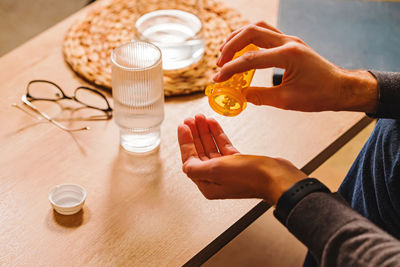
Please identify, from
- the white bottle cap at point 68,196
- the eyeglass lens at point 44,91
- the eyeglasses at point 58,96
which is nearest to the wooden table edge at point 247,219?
the white bottle cap at point 68,196

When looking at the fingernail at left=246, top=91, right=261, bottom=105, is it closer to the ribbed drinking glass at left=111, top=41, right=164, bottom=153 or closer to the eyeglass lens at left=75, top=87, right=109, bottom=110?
the ribbed drinking glass at left=111, top=41, right=164, bottom=153

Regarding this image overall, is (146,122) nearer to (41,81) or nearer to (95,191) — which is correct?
(95,191)

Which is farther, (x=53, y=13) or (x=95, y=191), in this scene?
(x=53, y=13)

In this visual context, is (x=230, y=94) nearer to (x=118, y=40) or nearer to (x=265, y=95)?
(x=265, y=95)

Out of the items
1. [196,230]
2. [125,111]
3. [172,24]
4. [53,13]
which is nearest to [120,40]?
[172,24]

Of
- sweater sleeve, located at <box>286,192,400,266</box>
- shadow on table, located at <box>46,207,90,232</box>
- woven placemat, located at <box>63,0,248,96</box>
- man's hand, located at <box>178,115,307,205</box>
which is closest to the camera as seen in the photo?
sweater sleeve, located at <box>286,192,400,266</box>

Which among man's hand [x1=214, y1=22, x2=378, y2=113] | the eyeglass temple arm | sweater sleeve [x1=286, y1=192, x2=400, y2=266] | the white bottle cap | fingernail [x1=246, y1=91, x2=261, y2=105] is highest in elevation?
man's hand [x1=214, y1=22, x2=378, y2=113]

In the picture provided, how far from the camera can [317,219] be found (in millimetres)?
649

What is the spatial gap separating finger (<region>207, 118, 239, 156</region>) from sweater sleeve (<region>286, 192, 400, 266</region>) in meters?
0.24

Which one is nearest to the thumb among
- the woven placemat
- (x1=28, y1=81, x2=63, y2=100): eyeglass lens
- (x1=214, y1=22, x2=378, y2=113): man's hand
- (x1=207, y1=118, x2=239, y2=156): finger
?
(x1=214, y1=22, x2=378, y2=113): man's hand

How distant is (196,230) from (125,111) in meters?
0.29

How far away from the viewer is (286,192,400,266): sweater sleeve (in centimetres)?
60

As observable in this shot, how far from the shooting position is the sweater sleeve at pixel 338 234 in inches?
23.8

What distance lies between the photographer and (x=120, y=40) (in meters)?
1.25
